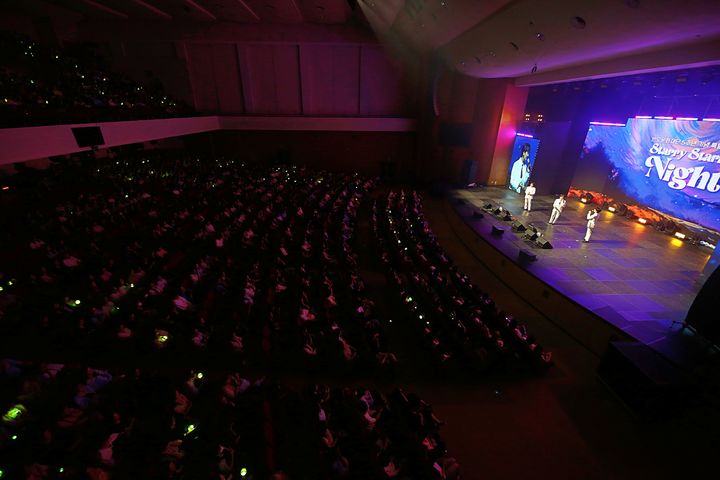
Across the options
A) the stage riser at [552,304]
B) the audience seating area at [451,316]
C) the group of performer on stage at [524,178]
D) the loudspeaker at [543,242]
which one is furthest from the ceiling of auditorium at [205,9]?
the loudspeaker at [543,242]

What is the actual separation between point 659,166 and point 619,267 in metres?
6.02

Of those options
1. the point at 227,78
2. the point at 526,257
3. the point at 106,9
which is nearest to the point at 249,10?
the point at 227,78

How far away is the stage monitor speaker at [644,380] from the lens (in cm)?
512

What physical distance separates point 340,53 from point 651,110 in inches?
634

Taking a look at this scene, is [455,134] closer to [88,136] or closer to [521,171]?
[521,171]

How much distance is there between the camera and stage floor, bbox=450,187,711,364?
280 inches

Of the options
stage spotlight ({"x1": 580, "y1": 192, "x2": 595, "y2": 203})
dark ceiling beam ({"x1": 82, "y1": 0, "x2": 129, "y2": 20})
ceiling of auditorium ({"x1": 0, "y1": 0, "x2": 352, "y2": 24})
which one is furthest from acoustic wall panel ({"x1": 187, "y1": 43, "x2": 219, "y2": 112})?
stage spotlight ({"x1": 580, "y1": 192, "x2": 595, "y2": 203})

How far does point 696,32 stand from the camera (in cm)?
578

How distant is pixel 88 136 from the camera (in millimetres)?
10453

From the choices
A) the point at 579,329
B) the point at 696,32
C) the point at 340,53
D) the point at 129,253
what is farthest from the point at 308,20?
the point at 579,329

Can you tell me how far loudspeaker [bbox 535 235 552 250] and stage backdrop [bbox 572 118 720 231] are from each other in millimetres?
5048

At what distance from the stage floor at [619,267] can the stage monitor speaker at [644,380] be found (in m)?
0.98

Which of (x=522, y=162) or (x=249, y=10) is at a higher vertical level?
(x=249, y=10)

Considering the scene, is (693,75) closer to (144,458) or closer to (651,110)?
(651,110)
